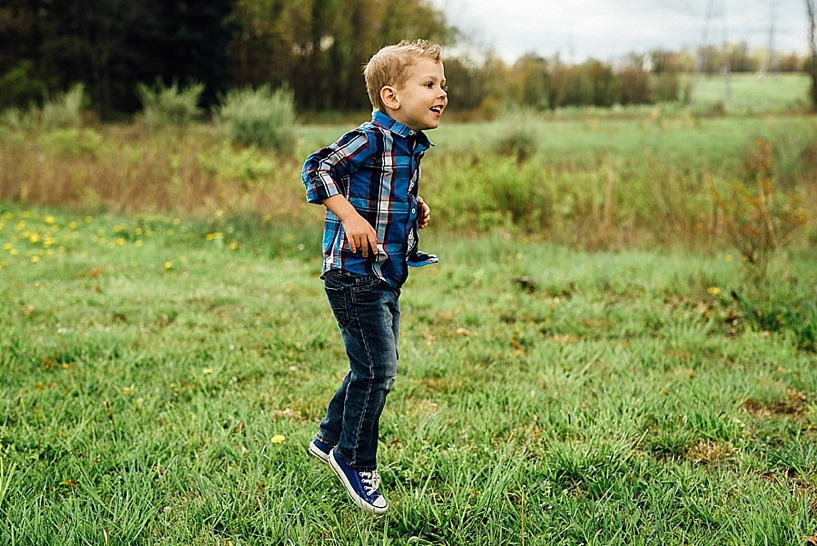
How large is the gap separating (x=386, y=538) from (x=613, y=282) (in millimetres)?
4055

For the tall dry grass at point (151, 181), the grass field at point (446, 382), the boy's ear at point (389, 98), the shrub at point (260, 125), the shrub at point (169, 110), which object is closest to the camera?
the boy's ear at point (389, 98)

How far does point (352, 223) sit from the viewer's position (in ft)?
7.04

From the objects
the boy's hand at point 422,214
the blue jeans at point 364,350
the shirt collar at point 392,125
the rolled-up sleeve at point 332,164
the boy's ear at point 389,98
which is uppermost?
the boy's ear at point 389,98

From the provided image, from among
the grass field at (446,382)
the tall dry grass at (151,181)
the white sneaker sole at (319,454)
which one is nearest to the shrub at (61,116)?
the tall dry grass at (151,181)

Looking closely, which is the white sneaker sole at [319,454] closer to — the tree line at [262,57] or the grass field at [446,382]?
the grass field at [446,382]

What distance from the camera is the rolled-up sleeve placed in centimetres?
216

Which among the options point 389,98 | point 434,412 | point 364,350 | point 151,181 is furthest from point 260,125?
point 364,350

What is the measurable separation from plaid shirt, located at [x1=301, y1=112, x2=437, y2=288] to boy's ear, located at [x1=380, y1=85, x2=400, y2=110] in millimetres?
51

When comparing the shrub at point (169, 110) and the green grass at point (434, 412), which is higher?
the shrub at point (169, 110)

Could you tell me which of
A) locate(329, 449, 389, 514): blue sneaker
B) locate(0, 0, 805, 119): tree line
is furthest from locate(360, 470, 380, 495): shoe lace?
locate(0, 0, 805, 119): tree line

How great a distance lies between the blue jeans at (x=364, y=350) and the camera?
230 cm

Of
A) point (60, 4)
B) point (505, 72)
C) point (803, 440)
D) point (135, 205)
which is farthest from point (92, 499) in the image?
point (505, 72)

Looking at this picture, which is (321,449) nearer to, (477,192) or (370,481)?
(370,481)

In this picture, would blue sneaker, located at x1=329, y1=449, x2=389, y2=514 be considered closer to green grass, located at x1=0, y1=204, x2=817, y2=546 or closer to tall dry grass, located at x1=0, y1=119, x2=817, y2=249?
green grass, located at x1=0, y1=204, x2=817, y2=546
